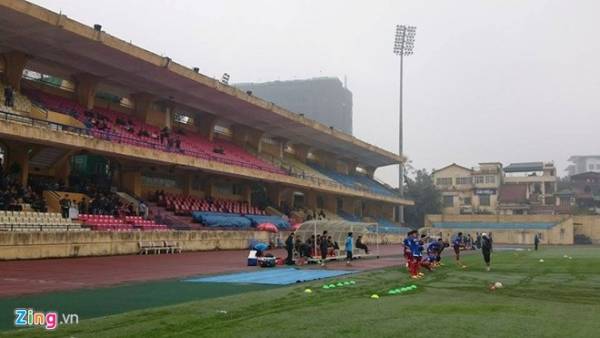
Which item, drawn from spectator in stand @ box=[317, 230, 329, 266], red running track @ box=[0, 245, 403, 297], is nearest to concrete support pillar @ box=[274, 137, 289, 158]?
red running track @ box=[0, 245, 403, 297]

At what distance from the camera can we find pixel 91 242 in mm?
27094

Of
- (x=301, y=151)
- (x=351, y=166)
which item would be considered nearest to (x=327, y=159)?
(x=301, y=151)

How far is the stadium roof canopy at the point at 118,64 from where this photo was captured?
29.0 meters

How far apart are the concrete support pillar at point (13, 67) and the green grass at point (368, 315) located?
24.1 meters

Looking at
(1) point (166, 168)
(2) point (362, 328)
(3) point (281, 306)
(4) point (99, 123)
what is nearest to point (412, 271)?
(3) point (281, 306)

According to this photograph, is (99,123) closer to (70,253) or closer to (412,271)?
(70,253)

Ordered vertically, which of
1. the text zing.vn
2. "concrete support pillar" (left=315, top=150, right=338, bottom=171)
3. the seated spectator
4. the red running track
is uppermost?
"concrete support pillar" (left=315, top=150, right=338, bottom=171)

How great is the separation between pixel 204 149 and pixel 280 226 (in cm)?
879

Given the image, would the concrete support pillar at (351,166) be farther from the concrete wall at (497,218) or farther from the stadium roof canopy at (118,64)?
the stadium roof canopy at (118,64)

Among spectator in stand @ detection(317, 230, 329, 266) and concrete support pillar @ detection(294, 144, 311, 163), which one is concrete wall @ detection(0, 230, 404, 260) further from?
concrete support pillar @ detection(294, 144, 311, 163)

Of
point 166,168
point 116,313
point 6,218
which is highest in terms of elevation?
point 166,168

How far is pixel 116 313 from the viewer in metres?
10.8

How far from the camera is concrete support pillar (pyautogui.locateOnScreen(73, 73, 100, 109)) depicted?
3761 centimetres

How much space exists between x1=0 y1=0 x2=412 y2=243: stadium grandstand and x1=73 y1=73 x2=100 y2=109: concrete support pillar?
2.5 inches
